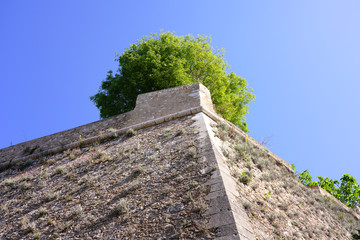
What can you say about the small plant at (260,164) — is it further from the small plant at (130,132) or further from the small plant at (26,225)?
the small plant at (26,225)

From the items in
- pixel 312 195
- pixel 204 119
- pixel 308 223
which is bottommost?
pixel 308 223

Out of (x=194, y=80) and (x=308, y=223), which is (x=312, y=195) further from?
(x=194, y=80)

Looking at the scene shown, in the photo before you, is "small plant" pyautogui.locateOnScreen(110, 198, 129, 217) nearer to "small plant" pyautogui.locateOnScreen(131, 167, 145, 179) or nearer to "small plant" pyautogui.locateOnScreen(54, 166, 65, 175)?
"small plant" pyautogui.locateOnScreen(131, 167, 145, 179)

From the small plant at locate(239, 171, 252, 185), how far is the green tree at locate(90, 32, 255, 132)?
514 cm

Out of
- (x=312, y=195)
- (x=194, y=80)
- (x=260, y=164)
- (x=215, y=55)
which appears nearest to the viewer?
(x=260, y=164)

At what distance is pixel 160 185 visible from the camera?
6168 mm

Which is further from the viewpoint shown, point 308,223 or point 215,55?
point 215,55

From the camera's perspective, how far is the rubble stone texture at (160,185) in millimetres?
5430

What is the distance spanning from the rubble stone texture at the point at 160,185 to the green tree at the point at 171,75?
305 cm

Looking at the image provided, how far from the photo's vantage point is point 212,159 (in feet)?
20.8

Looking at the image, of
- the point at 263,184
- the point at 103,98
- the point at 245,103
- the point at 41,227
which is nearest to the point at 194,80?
the point at 245,103

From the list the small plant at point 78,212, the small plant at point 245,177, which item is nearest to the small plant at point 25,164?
the small plant at point 78,212

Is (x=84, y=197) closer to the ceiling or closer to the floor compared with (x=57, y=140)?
closer to the floor

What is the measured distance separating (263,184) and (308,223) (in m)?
1.14
